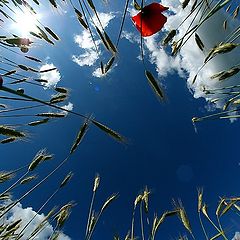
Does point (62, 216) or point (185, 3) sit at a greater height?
point (185, 3)

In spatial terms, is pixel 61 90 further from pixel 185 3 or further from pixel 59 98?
pixel 185 3

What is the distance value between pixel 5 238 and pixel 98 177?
922mm

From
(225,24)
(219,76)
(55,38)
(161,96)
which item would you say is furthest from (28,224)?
(225,24)

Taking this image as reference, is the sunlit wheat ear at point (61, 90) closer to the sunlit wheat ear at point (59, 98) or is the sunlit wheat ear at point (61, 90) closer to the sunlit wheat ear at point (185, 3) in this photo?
the sunlit wheat ear at point (59, 98)

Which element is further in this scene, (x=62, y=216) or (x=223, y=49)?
(x=62, y=216)

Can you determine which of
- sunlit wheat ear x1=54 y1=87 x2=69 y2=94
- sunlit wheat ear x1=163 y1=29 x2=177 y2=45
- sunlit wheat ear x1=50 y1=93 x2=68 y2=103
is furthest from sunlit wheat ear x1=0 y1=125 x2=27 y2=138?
sunlit wheat ear x1=163 y1=29 x2=177 y2=45

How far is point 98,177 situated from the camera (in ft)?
7.72

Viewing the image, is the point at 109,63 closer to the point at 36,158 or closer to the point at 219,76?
the point at 219,76

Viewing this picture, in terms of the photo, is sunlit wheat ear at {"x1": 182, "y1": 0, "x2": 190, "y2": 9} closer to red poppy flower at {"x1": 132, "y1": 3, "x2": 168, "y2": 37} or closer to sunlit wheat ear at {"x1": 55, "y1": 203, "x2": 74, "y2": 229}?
red poppy flower at {"x1": 132, "y1": 3, "x2": 168, "y2": 37}

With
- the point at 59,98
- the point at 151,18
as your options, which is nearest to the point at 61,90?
the point at 59,98

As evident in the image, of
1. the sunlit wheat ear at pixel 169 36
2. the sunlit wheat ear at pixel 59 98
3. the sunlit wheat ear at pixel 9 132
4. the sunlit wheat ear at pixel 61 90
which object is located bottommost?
the sunlit wheat ear at pixel 9 132

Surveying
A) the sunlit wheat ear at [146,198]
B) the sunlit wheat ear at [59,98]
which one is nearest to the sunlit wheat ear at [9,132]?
the sunlit wheat ear at [59,98]

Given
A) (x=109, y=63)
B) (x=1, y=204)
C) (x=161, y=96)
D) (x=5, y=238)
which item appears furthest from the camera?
(x=1, y=204)

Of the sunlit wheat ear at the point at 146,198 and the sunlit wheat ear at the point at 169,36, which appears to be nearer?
the sunlit wheat ear at the point at 169,36
